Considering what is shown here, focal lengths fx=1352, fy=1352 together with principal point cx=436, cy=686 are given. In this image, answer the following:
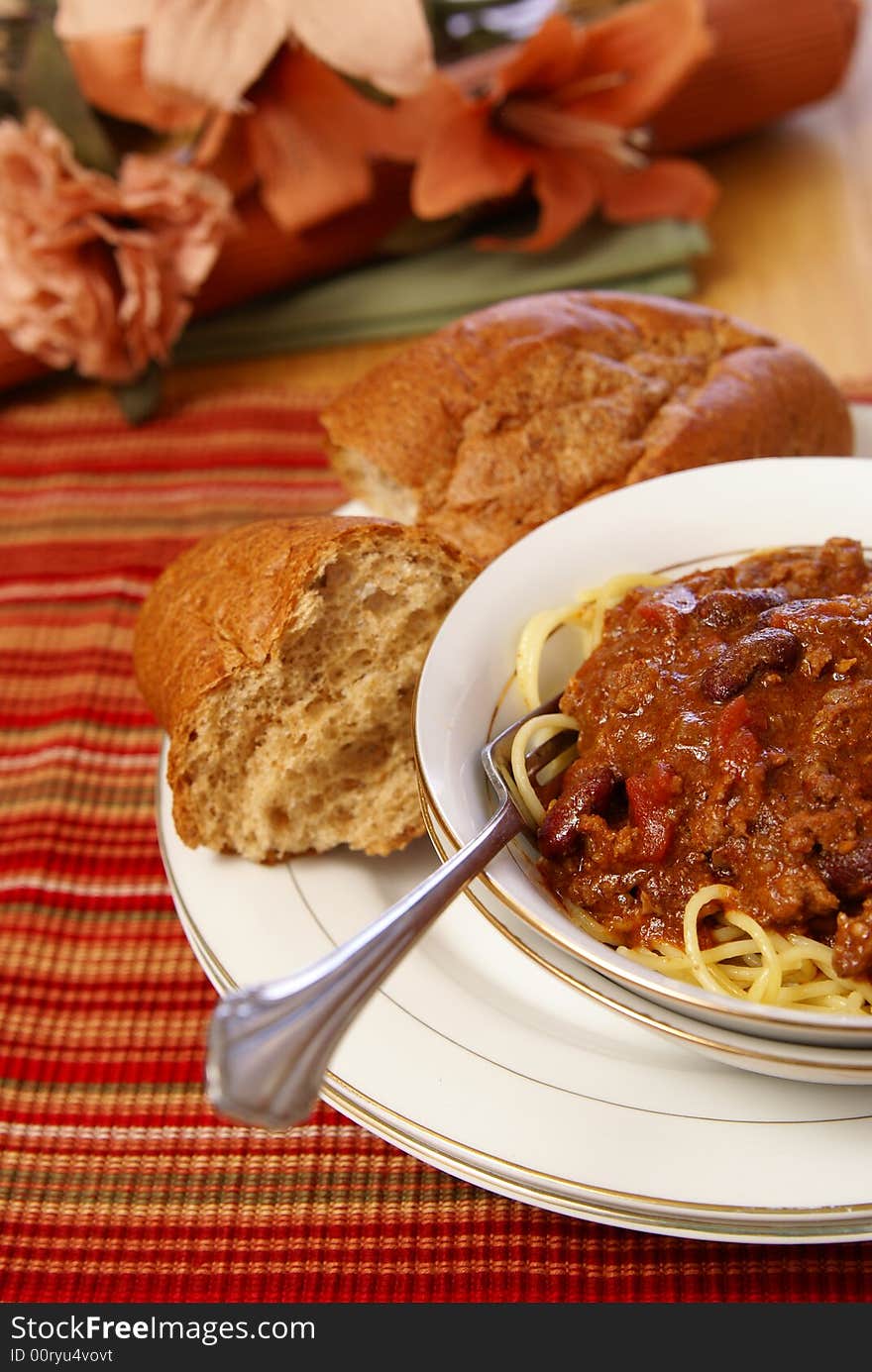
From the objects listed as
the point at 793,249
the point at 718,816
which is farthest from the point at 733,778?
the point at 793,249

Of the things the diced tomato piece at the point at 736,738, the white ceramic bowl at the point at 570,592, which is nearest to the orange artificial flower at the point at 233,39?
the white ceramic bowl at the point at 570,592

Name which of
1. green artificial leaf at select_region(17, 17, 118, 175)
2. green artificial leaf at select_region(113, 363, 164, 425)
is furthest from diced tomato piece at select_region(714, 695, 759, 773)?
green artificial leaf at select_region(17, 17, 118, 175)

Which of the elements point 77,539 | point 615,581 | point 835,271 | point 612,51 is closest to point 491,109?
point 612,51

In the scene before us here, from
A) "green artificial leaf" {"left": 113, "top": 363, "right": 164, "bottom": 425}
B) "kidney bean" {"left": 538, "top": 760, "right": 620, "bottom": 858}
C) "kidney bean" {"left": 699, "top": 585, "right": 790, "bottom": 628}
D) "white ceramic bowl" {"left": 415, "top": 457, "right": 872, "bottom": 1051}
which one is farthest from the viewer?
"green artificial leaf" {"left": 113, "top": 363, "right": 164, "bottom": 425}

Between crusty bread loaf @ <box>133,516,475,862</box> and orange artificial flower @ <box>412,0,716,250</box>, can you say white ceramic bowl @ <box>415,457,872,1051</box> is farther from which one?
orange artificial flower @ <box>412,0,716,250</box>

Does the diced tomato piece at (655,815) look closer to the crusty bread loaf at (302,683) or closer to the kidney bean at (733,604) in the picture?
the kidney bean at (733,604)

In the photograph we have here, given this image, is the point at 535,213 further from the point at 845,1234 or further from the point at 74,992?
the point at 845,1234
